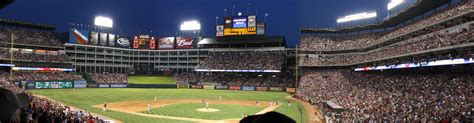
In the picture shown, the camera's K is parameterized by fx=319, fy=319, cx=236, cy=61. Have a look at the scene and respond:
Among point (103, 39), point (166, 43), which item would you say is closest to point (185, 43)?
point (166, 43)

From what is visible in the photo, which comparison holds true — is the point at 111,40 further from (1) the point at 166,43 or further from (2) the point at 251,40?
(2) the point at 251,40

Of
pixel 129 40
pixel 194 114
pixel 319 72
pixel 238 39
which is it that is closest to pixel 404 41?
pixel 319 72

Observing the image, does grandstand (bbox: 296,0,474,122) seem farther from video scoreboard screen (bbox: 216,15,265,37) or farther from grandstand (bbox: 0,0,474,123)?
video scoreboard screen (bbox: 216,15,265,37)

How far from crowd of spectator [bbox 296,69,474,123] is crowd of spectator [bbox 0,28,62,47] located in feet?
250

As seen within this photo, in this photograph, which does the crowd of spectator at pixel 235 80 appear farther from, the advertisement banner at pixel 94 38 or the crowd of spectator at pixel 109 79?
the advertisement banner at pixel 94 38

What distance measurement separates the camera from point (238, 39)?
92.8m

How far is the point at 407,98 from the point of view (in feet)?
105

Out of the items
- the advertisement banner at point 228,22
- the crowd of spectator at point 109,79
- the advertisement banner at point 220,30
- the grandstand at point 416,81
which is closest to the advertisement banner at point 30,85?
the crowd of spectator at point 109,79

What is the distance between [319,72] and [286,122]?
73.0m

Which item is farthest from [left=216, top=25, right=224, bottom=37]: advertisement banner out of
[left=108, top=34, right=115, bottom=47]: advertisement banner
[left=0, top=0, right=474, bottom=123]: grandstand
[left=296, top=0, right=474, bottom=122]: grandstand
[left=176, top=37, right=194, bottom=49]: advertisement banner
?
[left=296, top=0, right=474, bottom=122]: grandstand

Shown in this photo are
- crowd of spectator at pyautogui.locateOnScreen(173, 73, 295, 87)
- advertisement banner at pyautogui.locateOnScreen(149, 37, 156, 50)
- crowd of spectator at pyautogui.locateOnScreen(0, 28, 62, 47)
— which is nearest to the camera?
crowd of spectator at pyautogui.locateOnScreen(0, 28, 62, 47)

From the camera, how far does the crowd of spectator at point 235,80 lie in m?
80.8

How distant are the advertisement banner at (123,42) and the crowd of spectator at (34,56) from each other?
748 inches

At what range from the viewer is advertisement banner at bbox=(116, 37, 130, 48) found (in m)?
106
